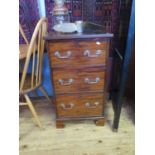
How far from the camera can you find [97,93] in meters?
1.46

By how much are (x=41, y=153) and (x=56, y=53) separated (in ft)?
2.49

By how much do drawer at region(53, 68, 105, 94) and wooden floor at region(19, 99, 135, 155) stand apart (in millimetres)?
382

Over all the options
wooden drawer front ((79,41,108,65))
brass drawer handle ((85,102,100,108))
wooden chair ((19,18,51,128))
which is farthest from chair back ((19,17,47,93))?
brass drawer handle ((85,102,100,108))

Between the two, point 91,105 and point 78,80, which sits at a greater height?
point 78,80

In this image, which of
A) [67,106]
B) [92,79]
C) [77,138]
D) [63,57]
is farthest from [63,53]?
[77,138]

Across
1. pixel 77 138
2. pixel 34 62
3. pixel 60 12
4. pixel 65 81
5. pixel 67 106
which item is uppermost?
pixel 60 12

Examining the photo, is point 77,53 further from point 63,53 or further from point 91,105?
point 91,105

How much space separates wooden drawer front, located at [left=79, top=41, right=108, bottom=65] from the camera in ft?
4.22

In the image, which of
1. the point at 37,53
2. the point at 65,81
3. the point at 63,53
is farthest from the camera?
the point at 37,53

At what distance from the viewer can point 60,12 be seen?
5.19 ft

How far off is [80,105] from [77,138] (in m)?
0.27

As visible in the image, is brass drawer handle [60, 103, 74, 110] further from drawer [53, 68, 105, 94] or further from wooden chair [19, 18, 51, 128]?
wooden chair [19, 18, 51, 128]
